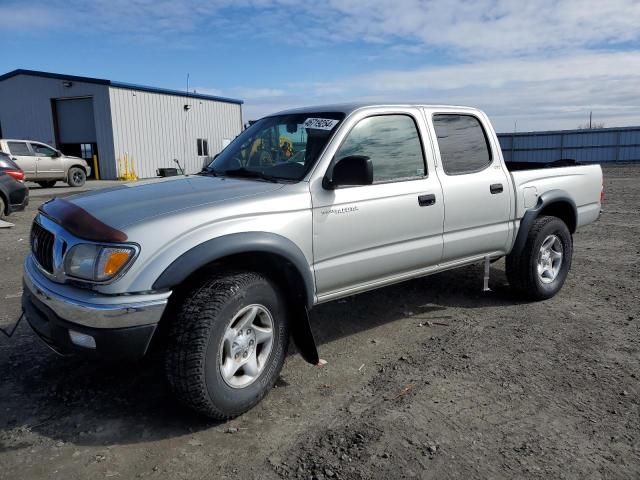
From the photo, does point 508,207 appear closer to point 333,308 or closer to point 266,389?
point 333,308

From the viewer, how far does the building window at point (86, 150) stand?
26.3 metres

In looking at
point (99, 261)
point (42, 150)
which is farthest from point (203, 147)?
point (99, 261)

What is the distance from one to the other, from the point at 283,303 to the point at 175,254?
0.85 meters

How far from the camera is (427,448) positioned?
283 centimetres

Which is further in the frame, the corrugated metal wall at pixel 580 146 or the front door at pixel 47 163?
the corrugated metal wall at pixel 580 146

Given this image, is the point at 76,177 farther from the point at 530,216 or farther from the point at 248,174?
the point at 530,216

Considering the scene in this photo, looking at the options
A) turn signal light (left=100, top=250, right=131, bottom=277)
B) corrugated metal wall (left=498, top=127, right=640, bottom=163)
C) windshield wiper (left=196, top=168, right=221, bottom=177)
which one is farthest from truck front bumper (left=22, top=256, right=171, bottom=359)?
corrugated metal wall (left=498, top=127, right=640, bottom=163)

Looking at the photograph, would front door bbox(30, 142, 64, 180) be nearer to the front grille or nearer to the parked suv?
the parked suv

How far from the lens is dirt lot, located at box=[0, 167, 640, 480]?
2707 millimetres

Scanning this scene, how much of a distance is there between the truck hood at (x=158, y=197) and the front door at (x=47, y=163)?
A: 58.3 feet

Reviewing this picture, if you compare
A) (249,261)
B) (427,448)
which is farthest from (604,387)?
(249,261)

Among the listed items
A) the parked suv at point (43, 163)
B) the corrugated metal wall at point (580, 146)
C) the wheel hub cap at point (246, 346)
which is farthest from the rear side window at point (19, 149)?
the corrugated metal wall at point (580, 146)

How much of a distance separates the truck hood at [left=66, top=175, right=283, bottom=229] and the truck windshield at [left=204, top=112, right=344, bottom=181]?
21 centimetres

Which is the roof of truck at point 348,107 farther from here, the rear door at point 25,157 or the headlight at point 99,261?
the rear door at point 25,157
